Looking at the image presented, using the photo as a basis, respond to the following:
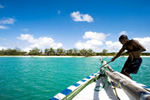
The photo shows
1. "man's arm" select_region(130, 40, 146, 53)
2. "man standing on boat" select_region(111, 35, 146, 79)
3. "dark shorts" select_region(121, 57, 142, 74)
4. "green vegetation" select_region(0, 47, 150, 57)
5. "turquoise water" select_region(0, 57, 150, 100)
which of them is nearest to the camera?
"man's arm" select_region(130, 40, 146, 53)

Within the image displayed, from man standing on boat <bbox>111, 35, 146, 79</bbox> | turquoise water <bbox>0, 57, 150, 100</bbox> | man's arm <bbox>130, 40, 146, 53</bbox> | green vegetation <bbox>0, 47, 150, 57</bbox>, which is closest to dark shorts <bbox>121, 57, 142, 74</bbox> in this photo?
man standing on boat <bbox>111, 35, 146, 79</bbox>

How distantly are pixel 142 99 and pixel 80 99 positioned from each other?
1.73 metres

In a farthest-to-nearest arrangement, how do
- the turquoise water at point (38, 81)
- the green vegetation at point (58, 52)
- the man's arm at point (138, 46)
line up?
the green vegetation at point (58, 52), the turquoise water at point (38, 81), the man's arm at point (138, 46)

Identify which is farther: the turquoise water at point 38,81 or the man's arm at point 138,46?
the turquoise water at point 38,81

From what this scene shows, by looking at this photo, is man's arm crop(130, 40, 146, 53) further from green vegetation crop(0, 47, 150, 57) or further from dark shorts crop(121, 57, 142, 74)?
green vegetation crop(0, 47, 150, 57)

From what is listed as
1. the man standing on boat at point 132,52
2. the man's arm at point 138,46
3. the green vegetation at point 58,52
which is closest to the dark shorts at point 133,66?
the man standing on boat at point 132,52

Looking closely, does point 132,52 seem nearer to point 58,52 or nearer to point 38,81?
point 38,81

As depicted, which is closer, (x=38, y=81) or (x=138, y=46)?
(x=138, y=46)

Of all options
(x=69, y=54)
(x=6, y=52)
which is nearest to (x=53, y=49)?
(x=69, y=54)

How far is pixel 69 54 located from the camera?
102062 mm

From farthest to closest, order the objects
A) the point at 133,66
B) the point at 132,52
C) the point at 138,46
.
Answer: the point at 133,66
the point at 132,52
the point at 138,46

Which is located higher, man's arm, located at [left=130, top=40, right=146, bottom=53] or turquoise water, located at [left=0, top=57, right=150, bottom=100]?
man's arm, located at [left=130, top=40, right=146, bottom=53]

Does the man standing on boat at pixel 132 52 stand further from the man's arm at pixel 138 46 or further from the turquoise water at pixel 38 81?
the turquoise water at pixel 38 81

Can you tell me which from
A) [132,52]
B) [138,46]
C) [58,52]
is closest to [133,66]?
[132,52]
